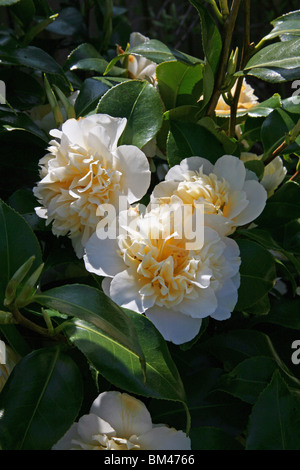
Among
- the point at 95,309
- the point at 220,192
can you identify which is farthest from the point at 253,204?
the point at 95,309

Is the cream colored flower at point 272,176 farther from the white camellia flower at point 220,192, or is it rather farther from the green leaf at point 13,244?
the green leaf at point 13,244

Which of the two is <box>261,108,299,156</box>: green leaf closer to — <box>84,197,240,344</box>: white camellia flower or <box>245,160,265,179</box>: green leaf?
<box>245,160,265,179</box>: green leaf

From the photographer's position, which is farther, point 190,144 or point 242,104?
point 242,104

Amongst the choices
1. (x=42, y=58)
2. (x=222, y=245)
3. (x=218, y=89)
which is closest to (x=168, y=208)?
(x=222, y=245)

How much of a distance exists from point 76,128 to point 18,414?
346 mm

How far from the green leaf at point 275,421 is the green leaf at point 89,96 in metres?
0.47

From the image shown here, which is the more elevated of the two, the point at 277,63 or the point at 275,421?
the point at 277,63

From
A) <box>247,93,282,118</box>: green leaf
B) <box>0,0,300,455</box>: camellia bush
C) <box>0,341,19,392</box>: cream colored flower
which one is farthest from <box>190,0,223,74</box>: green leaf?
<box>0,341,19,392</box>: cream colored flower

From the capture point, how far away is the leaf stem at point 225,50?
812 millimetres

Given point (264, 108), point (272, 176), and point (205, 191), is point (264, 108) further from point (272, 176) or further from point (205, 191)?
point (205, 191)

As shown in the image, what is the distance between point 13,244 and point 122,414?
0.24 metres

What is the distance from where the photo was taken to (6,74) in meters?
1.08

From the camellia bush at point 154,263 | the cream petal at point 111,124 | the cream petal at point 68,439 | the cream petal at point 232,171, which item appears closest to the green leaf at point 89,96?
the camellia bush at point 154,263

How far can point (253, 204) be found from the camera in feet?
2.47
